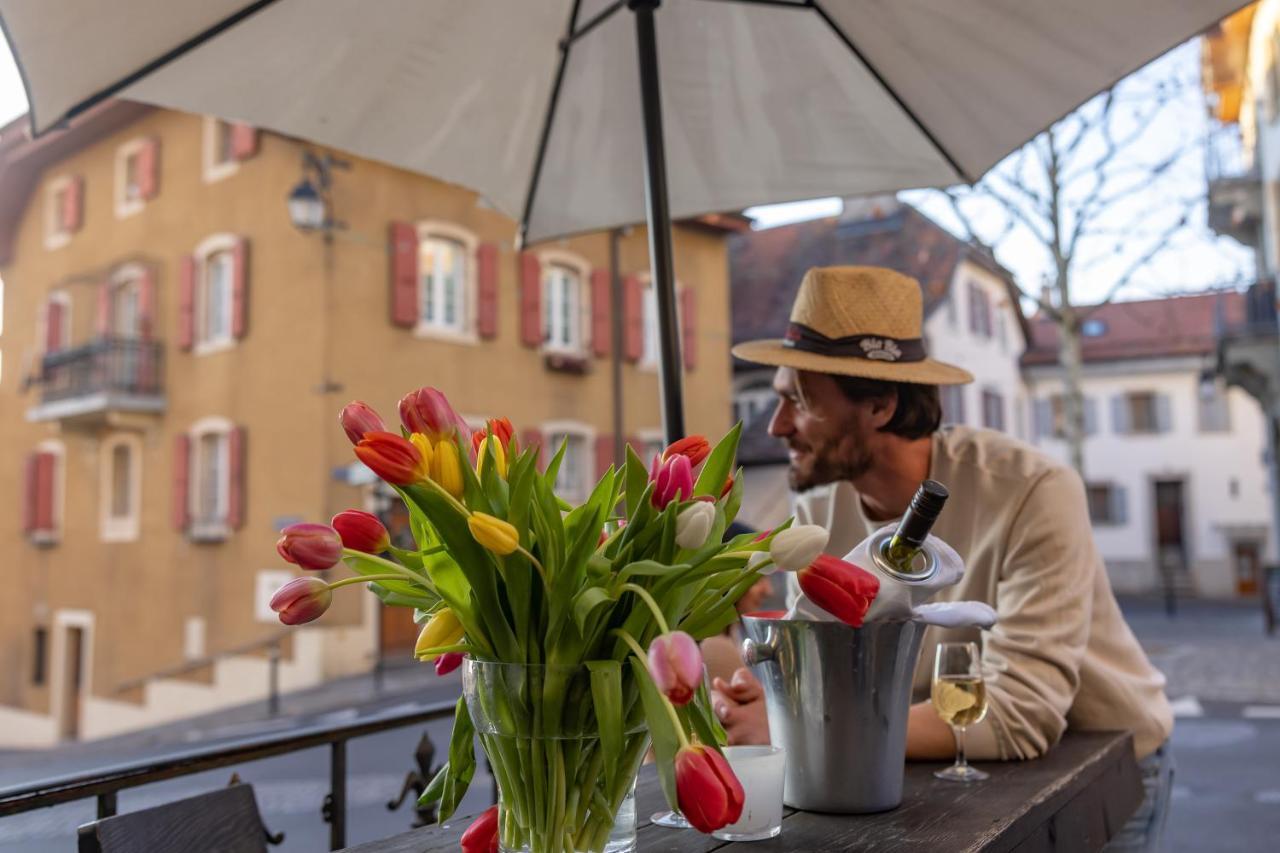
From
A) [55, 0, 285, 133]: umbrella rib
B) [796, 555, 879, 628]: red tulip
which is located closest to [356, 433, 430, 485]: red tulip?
[796, 555, 879, 628]: red tulip

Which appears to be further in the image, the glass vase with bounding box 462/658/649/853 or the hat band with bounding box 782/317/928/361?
the hat band with bounding box 782/317/928/361

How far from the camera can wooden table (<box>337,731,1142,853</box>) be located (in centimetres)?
121

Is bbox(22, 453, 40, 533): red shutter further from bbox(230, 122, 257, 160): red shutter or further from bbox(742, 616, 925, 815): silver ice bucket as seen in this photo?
bbox(742, 616, 925, 815): silver ice bucket

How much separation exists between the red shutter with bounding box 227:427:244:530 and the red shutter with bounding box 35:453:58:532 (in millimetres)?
5919

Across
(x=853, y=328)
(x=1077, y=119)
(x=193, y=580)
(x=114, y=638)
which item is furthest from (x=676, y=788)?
(x=114, y=638)

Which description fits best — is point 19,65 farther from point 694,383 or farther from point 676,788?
point 694,383

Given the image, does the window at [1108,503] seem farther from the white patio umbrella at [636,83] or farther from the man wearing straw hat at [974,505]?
the man wearing straw hat at [974,505]

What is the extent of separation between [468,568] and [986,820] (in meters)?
0.71

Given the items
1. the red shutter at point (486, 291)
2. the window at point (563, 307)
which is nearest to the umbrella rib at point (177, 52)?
the red shutter at point (486, 291)

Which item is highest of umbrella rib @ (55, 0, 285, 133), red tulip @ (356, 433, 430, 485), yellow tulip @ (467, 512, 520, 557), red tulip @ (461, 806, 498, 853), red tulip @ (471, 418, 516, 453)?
umbrella rib @ (55, 0, 285, 133)

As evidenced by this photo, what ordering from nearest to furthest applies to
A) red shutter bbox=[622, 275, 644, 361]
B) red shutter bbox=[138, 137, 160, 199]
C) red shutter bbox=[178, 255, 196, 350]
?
red shutter bbox=[178, 255, 196, 350], red shutter bbox=[138, 137, 160, 199], red shutter bbox=[622, 275, 644, 361]

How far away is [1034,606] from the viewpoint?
1.80 meters

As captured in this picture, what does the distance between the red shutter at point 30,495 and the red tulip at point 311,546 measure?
68.6ft

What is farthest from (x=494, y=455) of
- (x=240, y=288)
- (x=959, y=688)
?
(x=240, y=288)
